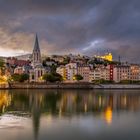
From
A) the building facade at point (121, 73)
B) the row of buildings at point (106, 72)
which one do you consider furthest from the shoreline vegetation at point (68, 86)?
the row of buildings at point (106, 72)

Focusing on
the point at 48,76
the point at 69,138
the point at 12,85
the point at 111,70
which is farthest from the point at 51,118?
the point at 111,70

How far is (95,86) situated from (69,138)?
263 feet

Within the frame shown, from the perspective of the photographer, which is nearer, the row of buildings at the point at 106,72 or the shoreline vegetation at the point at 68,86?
the shoreline vegetation at the point at 68,86

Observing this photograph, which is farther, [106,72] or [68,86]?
[106,72]

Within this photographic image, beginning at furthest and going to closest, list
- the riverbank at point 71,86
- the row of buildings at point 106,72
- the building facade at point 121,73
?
the row of buildings at point 106,72, the building facade at point 121,73, the riverbank at point 71,86

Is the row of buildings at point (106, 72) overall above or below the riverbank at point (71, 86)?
above

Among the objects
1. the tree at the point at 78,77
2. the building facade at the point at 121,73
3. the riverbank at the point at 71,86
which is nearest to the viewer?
the riverbank at the point at 71,86

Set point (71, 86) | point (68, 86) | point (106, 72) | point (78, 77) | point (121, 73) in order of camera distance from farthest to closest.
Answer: point (106, 72), point (121, 73), point (78, 77), point (71, 86), point (68, 86)

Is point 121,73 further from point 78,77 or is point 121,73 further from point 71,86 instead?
point 71,86

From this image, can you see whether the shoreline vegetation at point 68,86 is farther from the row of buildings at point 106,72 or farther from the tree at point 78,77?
the row of buildings at point 106,72

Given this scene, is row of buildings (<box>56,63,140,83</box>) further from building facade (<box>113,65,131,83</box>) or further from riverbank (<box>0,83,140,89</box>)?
riverbank (<box>0,83,140,89</box>)

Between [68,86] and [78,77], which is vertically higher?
[78,77]

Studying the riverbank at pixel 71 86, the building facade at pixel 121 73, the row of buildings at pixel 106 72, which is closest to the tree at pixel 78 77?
the row of buildings at pixel 106 72

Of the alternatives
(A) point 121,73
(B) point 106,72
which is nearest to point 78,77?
(B) point 106,72
